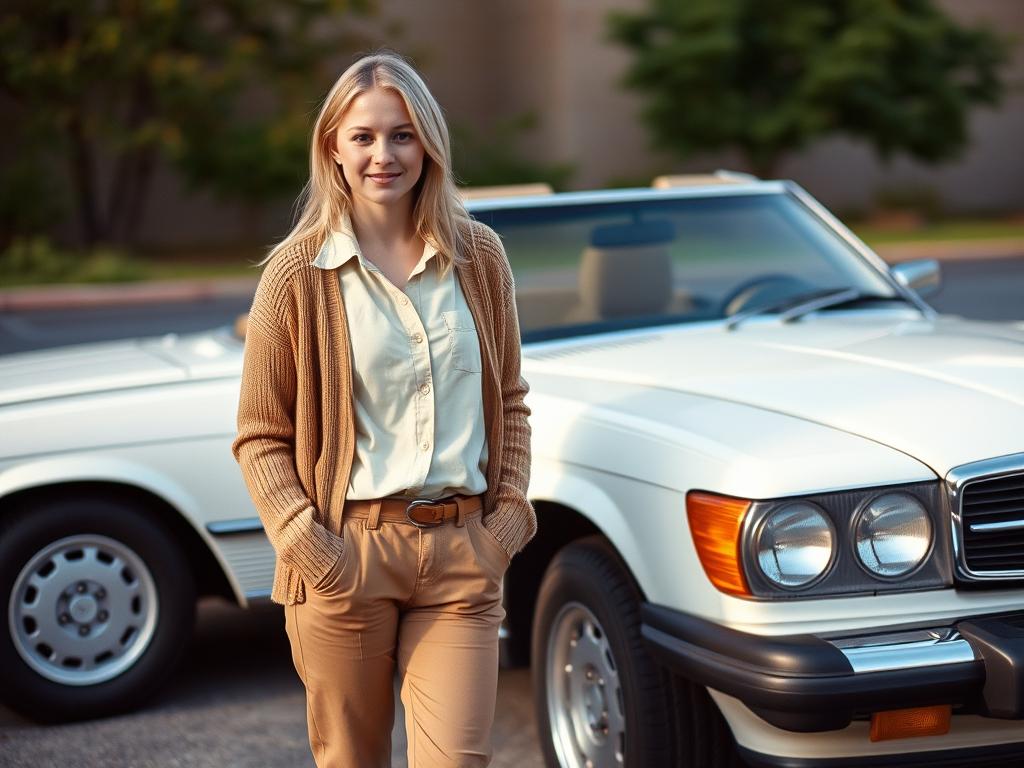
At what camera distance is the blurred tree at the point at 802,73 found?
79.1 feet

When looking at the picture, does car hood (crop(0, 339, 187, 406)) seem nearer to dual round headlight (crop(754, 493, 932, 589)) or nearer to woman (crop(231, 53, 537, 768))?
woman (crop(231, 53, 537, 768))

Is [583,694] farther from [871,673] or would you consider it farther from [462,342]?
[462,342]

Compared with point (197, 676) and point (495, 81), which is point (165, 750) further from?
point (495, 81)

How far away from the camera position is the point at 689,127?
2495 cm

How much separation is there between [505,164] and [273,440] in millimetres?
23607

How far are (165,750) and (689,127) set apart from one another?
860 inches

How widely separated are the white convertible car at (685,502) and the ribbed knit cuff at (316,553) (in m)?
0.90

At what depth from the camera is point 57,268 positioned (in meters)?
19.5

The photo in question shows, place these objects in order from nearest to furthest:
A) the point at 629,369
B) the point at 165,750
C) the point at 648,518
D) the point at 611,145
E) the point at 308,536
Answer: the point at 308,536 → the point at 648,518 → the point at 629,369 → the point at 165,750 → the point at 611,145

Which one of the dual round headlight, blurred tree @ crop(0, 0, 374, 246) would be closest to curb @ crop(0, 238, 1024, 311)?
blurred tree @ crop(0, 0, 374, 246)

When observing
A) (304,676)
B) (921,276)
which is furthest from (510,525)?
(921,276)

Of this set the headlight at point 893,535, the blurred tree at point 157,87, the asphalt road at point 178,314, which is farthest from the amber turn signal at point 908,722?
the blurred tree at point 157,87

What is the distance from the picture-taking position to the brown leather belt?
8.57ft

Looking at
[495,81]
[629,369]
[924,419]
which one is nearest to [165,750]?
[629,369]
